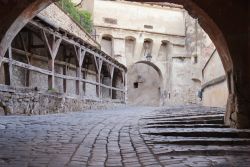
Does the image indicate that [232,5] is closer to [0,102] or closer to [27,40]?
[0,102]

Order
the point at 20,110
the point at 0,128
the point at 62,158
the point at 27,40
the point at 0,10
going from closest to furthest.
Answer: the point at 62,158
the point at 0,10
the point at 0,128
the point at 20,110
the point at 27,40

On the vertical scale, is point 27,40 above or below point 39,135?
above

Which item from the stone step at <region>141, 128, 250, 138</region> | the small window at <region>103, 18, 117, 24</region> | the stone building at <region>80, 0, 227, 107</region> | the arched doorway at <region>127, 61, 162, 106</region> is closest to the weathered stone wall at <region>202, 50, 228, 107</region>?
the stone step at <region>141, 128, 250, 138</region>

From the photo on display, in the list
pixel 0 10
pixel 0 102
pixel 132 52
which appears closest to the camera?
pixel 0 10

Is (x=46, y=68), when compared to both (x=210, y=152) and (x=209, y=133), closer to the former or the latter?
(x=209, y=133)

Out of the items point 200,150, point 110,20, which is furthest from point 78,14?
point 200,150

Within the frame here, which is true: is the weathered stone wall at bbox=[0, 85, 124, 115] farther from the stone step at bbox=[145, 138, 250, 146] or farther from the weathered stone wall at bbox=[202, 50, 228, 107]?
the stone step at bbox=[145, 138, 250, 146]

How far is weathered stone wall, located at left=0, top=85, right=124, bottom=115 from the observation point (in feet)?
32.7

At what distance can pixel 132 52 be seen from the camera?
110 ft

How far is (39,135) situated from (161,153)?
232 cm

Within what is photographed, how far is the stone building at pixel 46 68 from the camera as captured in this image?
10.5 metres

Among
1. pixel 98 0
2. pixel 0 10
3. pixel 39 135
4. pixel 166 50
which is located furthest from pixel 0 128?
pixel 166 50

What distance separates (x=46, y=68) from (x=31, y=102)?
470 cm

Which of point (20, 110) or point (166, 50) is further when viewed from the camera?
point (166, 50)
